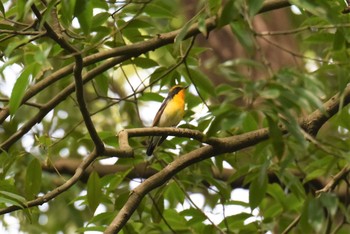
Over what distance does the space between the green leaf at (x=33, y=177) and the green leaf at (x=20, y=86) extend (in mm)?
504

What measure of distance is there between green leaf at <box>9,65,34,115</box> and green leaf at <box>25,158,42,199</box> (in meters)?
0.50

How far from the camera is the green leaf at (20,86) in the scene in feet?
9.73

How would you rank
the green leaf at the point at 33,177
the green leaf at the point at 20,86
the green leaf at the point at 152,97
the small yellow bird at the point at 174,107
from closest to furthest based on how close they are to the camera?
1. the green leaf at the point at 20,86
2. the green leaf at the point at 33,177
3. the green leaf at the point at 152,97
4. the small yellow bird at the point at 174,107

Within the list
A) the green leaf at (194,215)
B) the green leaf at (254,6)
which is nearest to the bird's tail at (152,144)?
the green leaf at (194,215)

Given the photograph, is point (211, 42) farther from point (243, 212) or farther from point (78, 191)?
point (243, 212)

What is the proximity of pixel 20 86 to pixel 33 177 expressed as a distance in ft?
2.01

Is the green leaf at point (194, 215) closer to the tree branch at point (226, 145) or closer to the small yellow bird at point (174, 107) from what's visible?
the tree branch at point (226, 145)

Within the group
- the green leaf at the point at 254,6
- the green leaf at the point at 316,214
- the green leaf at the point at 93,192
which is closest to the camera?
the green leaf at the point at 316,214

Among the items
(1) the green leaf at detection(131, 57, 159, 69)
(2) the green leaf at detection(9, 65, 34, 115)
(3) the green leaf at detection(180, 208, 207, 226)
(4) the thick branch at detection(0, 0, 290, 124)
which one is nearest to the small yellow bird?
(1) the green leaf at detection(131, 57, 159, 69)

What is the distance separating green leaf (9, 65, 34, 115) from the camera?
117 inches

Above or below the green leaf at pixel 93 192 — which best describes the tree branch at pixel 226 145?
below

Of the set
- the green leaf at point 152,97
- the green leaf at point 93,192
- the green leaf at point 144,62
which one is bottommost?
the green leaf at point 93,192

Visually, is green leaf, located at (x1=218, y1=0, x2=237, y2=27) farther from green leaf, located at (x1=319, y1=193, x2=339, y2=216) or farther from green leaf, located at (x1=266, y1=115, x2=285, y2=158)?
green leaf, located at (x1=319, y1=193, x2=339, y2=216)

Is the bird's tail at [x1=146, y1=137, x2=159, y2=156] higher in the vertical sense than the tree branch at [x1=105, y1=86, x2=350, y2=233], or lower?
higher
